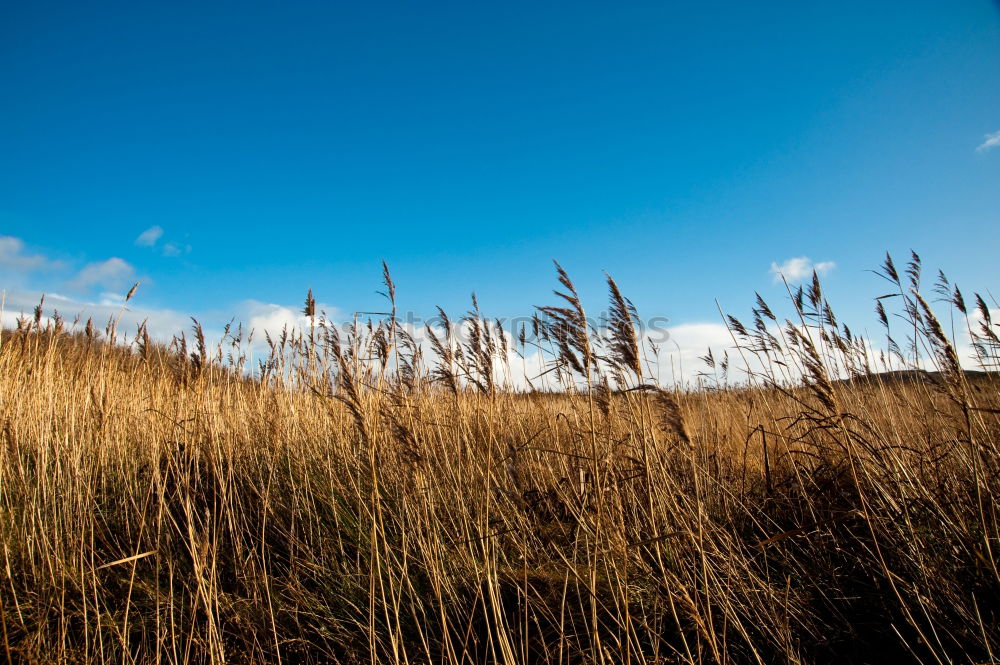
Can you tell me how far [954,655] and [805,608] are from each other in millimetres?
450

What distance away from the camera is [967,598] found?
174 centimetres

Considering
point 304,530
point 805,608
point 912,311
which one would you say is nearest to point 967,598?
point 805,608

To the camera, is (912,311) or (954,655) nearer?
(954,655)

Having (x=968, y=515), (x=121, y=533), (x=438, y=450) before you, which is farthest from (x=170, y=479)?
(x=968, y=515)

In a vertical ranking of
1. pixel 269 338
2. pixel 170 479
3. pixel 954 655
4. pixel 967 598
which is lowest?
pixel 954 655

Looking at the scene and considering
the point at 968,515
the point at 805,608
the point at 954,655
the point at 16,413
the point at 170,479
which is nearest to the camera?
the point at 954,655

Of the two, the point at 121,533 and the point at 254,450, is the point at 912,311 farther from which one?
the point at 121,533

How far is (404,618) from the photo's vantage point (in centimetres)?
216

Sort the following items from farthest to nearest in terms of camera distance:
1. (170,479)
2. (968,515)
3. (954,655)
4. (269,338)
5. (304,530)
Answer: (269,338)
(170,479)
(304,530)
(968,515)
(954,655)

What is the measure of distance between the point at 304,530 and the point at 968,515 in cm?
349

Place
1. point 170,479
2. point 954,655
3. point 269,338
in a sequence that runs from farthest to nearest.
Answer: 1. point 269,338
2. point 170,479
3. point 954,655

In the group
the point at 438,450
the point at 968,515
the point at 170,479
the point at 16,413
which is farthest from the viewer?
the point at 16,413

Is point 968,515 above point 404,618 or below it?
above

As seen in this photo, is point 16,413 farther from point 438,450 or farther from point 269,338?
point 438,450
